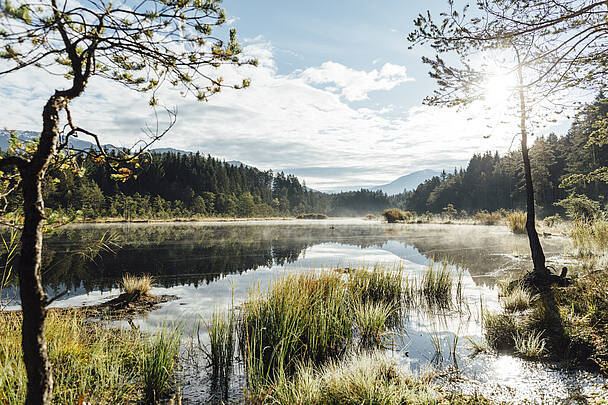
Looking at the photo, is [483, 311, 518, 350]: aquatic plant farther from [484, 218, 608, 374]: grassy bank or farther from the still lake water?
the still lake water

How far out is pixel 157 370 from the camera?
368 cm

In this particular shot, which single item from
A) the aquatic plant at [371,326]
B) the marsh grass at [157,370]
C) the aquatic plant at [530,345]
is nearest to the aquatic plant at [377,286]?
the aquatic plant at [371,326]

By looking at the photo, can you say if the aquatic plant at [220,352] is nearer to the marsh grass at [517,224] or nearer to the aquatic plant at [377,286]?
the aquatic plant at [377,286]

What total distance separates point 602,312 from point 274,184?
122m

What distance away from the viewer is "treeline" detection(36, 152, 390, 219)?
4678 cm

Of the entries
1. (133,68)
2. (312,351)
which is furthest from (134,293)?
(133,68)

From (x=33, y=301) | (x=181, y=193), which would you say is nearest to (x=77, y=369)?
(x=33, y=301)

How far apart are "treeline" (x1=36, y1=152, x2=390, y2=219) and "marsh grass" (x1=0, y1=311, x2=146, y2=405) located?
26.9m

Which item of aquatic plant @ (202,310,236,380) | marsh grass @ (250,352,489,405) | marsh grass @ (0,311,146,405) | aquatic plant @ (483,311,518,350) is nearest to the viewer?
marsh grass @ (0,311,146,405)

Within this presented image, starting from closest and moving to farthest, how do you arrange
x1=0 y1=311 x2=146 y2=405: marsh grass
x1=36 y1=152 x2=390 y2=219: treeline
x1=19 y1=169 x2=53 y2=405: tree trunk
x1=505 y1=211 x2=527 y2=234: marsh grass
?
x1=19 y1=169 x2=53 y2=405: tree trunk, x1=0 y1=311 x2=146 y2=405: marsh grass, x1=505 y1=211 x2=527 y2=234: marsh grass, x1=36 y1=152 x2=390 y2=219: treeline

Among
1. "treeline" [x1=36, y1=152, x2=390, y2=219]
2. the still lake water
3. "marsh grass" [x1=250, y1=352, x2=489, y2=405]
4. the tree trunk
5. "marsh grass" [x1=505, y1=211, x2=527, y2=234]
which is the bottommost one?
the still lake water

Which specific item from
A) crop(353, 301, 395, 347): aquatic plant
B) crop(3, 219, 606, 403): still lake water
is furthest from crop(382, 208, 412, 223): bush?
crop(353, 301, 395, 347): aquatic plant

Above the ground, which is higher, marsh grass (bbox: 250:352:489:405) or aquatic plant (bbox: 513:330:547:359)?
marsh grass (bbox: 250:352:489:405)

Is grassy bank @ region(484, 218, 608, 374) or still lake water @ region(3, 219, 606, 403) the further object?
grassy bank @ region(484, 218, 608, 374)
